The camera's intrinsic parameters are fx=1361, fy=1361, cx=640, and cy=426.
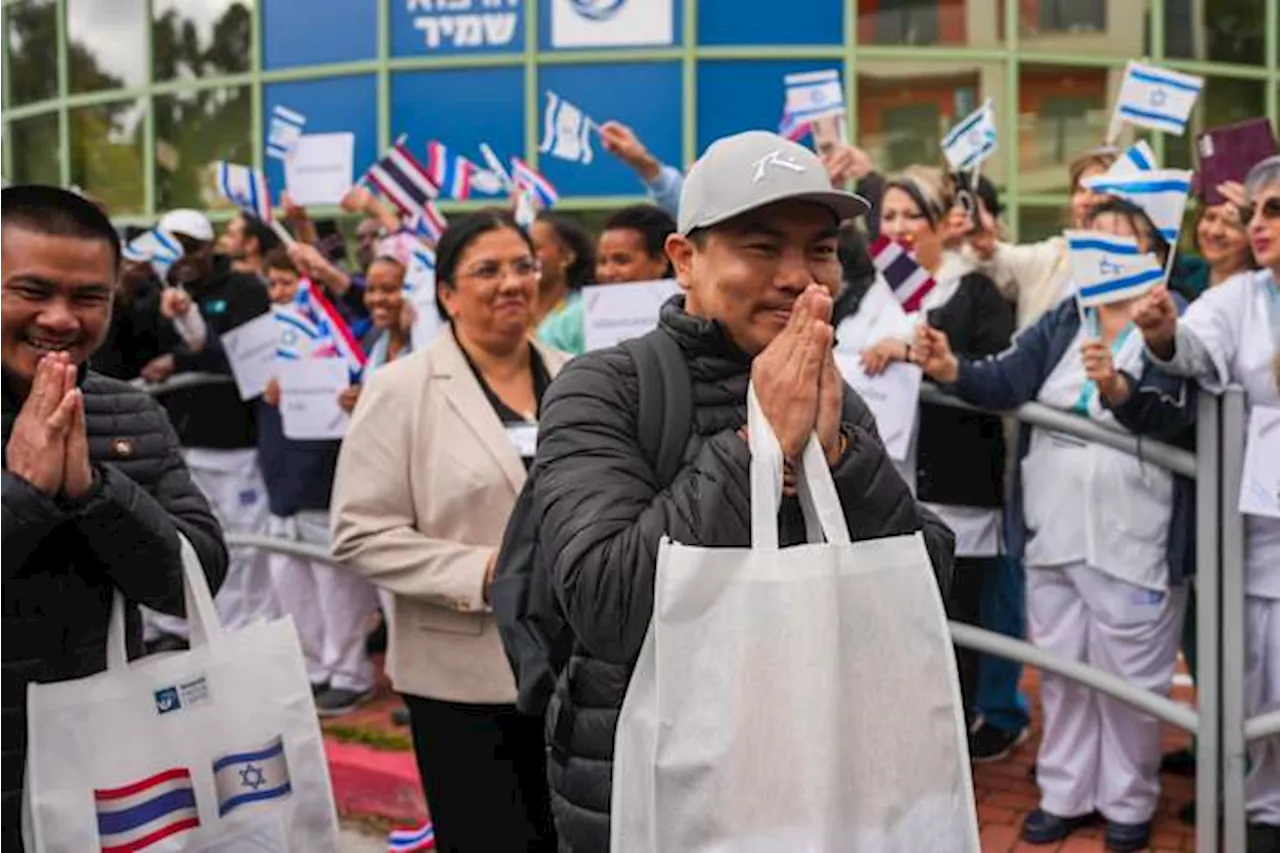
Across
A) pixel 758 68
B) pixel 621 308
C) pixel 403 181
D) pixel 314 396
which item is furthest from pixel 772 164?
pixel 758 68

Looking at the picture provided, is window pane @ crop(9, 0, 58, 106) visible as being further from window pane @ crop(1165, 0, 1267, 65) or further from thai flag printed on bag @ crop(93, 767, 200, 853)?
thai flag printed on bag @ crop(93, 767, 200, 853)

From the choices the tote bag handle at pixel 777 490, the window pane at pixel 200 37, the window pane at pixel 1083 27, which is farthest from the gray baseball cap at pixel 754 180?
the window pane at pixel 200 37

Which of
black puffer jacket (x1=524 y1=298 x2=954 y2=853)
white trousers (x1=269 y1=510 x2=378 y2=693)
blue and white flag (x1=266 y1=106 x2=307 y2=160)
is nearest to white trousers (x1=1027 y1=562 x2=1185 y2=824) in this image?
black puffer jacket (x1=524 y1=298 x2=954 y2=853)

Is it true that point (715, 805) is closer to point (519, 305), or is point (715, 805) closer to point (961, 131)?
point (519, 305)

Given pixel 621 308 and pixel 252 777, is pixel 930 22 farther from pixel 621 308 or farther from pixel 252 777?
pixel 252 777

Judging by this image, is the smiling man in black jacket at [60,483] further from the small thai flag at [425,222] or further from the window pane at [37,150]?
the window pane at [37,150]

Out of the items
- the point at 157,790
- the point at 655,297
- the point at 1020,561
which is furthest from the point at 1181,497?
the point at 157,790

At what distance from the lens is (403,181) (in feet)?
20.9

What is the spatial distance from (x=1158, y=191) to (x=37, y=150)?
12524mm

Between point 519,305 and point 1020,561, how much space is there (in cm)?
220

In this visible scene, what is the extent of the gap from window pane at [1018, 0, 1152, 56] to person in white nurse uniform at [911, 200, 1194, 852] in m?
6.94

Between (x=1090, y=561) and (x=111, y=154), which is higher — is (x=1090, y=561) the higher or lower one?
the lower one

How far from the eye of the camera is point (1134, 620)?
4.19m

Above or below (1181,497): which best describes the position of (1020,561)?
below
